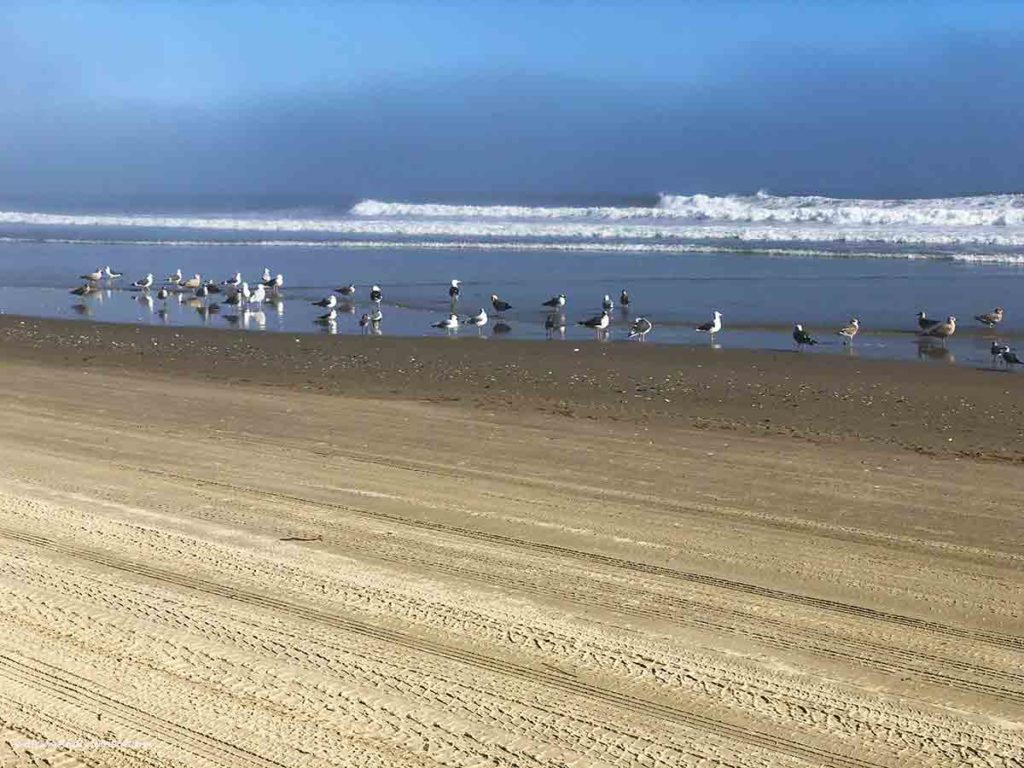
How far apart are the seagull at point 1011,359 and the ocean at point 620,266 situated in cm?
32

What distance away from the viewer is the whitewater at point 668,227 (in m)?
33.9

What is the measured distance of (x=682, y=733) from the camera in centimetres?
398

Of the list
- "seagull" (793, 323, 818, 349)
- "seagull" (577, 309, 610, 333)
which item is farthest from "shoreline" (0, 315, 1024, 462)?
"seagull" (577, 309, 610, 333)

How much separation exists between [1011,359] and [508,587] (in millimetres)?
10030

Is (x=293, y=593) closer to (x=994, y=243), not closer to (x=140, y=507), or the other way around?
(x=140, y=507)

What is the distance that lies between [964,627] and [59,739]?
336 cm

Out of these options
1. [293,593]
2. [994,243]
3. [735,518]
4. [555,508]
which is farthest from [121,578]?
[994,243]

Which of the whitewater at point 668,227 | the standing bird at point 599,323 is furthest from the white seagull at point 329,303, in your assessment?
the whitewater at point 668,227

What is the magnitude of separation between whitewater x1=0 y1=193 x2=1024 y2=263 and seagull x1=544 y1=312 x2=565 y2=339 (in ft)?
41.3

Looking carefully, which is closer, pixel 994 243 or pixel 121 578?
pixel 121 578

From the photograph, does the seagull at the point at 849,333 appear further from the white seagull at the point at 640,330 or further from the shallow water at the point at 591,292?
the white seagull at the point at 640,330

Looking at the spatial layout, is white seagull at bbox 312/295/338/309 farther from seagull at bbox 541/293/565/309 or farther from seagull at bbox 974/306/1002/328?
seagull at bbox 974/306/1002/328

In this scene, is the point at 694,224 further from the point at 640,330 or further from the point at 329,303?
the point at 640,330

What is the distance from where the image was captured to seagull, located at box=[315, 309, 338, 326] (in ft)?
62.2
